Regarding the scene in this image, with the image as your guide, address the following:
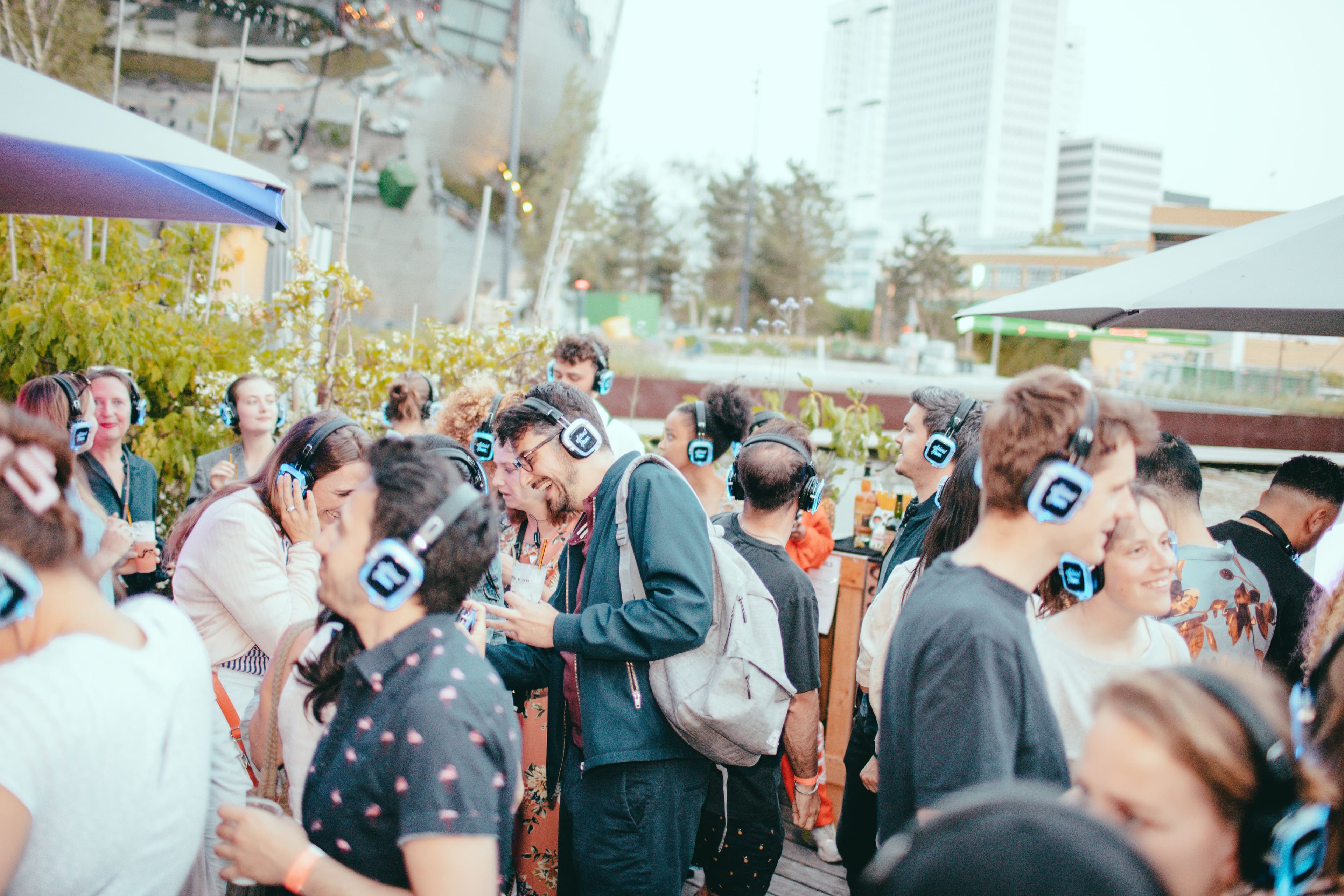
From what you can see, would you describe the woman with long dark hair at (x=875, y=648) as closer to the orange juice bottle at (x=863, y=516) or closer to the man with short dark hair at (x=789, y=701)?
the man with short dark hair at (x=789, y=701)

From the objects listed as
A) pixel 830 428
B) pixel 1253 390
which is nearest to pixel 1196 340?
pixel 1253 390

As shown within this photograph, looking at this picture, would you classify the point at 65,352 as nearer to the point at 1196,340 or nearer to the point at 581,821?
the point at 581,821

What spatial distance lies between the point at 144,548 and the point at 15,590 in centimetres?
244

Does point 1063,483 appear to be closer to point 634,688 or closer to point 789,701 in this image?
point 634,688

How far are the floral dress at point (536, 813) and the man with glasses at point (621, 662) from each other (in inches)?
12.2

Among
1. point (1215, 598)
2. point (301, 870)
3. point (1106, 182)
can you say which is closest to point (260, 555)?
point (301, 870)

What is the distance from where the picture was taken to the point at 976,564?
4.90ft

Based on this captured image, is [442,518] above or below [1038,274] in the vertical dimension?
below

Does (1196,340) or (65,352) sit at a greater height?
(1196,340)

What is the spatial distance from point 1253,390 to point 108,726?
2362cm

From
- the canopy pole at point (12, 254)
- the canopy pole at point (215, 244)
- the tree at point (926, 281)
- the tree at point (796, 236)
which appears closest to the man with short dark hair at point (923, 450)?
the canopy pole at point (12, 254)

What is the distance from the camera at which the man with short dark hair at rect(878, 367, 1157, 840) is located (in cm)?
137

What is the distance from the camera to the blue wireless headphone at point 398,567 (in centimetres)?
135

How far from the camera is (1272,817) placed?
105 cm
